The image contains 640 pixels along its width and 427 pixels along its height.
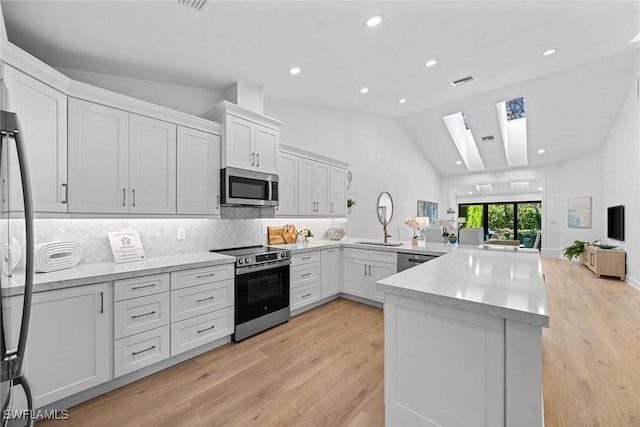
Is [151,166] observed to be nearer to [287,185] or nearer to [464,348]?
[287,185]

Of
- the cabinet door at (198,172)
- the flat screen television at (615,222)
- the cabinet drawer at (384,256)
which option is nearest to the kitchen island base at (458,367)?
the cabinet drawer at (384,256)

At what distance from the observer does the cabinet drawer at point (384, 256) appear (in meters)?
3.53

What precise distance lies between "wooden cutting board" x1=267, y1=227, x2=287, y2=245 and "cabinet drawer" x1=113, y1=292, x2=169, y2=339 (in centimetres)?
172

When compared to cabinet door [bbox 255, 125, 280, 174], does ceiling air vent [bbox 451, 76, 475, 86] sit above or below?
above

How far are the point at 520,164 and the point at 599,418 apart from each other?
8784mm

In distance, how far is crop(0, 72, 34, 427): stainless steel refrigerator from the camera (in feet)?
2.96

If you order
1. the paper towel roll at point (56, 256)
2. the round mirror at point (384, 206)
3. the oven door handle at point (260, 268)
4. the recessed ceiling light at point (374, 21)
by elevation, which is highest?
the recessed ceiling light at point (374, 21)

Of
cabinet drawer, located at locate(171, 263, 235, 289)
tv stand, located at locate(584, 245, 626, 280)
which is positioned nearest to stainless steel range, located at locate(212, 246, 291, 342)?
cabinet drawer, located at locate(171, 263, 235, 289)

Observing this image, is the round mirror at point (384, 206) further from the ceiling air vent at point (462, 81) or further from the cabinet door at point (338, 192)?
the ceiling air vent at point (462, 81)

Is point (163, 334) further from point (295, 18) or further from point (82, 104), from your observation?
point (295, 18)

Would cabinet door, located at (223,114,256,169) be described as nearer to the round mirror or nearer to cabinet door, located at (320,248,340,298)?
cabinet door, located at (320,248,340,298)

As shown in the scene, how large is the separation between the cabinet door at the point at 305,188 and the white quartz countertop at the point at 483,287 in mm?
2271

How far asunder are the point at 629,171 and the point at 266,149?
22.2ft

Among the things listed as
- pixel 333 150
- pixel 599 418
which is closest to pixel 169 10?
pixel 333 150
